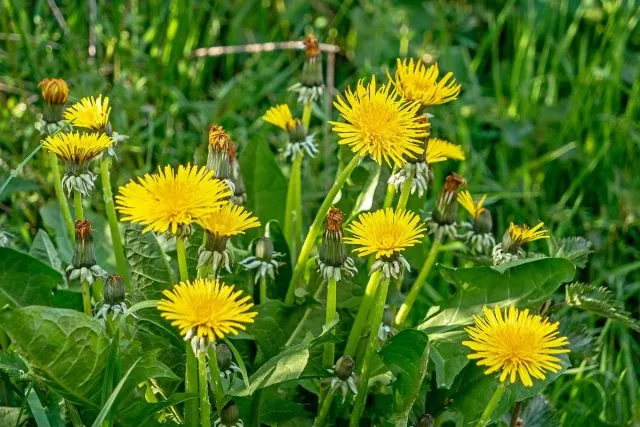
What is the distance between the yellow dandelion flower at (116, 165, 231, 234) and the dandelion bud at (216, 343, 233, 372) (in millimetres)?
275

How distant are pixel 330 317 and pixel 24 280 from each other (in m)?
0.61

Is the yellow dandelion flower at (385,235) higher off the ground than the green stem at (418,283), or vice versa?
the yellow dandelion flower at (385,235)

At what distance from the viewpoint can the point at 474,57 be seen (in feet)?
12.2

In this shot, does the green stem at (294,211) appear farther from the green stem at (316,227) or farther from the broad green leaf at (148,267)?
the broad green leaf at (148,267)

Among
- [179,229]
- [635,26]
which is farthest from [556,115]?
[179,229]

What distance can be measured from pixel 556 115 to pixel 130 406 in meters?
2.02

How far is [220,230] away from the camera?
4.90ft

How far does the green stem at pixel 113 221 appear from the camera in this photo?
1783mm

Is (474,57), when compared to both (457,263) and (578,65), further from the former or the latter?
(457,263)

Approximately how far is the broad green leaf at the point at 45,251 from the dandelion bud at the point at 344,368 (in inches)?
26.4

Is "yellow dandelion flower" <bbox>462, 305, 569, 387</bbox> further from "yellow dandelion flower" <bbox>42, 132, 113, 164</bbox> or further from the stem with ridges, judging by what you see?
"yellow dandelion flower" <bbox>42, 132, 113, 164</bbox>

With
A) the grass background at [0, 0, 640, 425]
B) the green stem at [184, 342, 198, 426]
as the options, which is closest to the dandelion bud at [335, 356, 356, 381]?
the green stem at [184, 342, 198, 426]

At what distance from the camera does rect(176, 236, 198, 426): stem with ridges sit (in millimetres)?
1527

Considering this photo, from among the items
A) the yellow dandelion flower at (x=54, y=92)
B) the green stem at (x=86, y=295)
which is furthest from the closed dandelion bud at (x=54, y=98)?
the green stem at (x=86, y=295)
